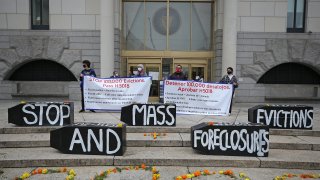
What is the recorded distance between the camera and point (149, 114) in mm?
7059

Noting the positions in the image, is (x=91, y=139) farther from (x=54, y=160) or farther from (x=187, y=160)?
(x=187, y=160)

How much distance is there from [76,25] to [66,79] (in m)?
2.79

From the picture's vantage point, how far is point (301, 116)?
698 centimetres

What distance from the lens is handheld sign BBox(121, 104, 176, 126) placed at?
7.05m

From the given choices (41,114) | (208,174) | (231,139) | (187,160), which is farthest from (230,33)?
(208,174)

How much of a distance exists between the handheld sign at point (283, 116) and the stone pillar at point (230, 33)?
22.3 ft

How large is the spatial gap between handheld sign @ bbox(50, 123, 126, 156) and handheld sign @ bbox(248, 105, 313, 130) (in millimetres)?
3551

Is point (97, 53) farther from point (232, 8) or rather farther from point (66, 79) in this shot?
point (232, 8)

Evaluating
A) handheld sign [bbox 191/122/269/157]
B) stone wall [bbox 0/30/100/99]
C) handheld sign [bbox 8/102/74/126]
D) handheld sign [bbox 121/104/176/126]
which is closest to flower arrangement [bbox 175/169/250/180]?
handheld sign [bbox 191/122/269/157]

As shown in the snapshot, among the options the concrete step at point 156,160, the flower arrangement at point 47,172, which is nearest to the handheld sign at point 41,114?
the concrete step at point 156,160

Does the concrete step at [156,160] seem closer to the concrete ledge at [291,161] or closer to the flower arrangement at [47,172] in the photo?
the concrete ledge at [291,161]

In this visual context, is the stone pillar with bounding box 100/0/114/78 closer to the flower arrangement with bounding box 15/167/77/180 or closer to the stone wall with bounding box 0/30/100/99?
the stone wall with bounding box 0/30/100/99

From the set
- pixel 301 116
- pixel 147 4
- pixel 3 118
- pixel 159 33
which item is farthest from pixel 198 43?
pixel 3 118

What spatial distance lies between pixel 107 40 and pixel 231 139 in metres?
9.64
